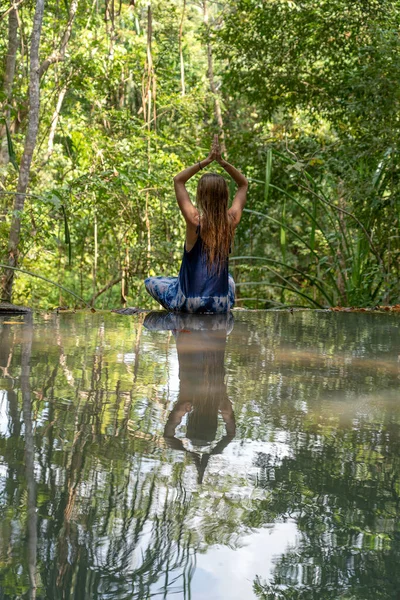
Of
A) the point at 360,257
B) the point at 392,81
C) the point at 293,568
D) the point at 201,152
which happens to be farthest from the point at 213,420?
the point at 201,152

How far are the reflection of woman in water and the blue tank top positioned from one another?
0.55m

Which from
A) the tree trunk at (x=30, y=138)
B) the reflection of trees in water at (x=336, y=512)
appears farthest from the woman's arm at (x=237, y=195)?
the reflection of trees in water at (x=336, y=512)

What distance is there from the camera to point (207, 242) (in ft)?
17.2

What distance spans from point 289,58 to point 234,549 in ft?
29.5

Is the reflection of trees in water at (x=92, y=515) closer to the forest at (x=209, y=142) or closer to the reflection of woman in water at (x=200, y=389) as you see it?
the reflection of woman in water at (x=200, y=389)

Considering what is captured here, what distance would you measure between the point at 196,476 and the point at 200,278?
3693 millimetres

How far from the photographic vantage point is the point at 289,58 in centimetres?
965

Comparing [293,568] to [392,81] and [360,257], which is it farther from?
[392,81]

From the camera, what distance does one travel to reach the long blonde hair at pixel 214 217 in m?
5.05

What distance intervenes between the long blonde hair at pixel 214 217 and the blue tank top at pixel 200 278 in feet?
0.37

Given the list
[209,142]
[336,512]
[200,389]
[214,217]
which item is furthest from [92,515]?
[209,142]

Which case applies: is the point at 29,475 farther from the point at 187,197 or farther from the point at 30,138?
the point at 30,138

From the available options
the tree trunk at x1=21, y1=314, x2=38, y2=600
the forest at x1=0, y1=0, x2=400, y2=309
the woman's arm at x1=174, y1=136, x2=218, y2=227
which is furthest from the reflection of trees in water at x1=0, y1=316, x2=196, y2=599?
the forest at x1=0, y1=0, x2=400, y2=309

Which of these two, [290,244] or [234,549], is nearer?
[234,549]
